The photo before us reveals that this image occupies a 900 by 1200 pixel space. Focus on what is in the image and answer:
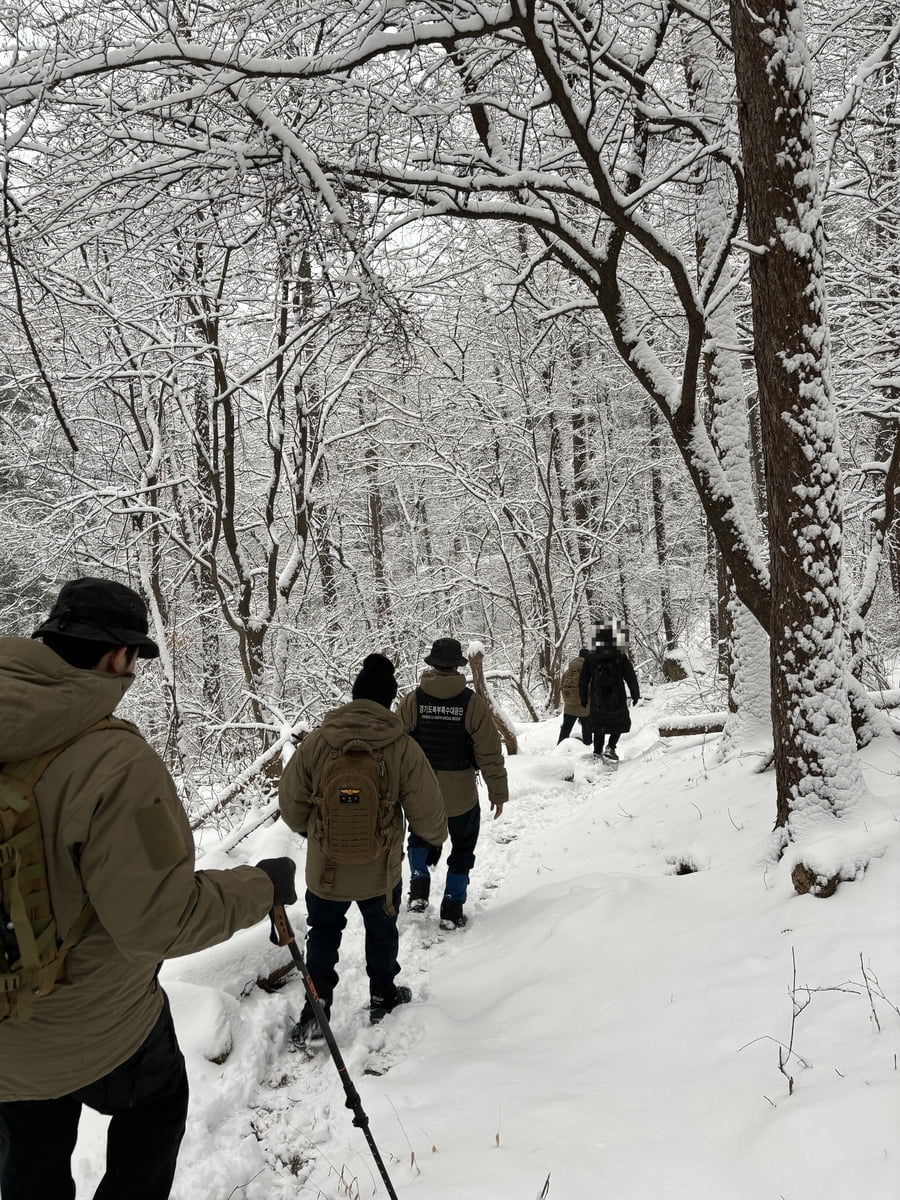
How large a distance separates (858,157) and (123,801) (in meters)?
6.03

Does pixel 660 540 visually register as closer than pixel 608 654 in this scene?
No

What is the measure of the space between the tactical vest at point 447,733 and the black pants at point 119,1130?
9.13 ft

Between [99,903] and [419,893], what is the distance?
Answer: 361 centimetres

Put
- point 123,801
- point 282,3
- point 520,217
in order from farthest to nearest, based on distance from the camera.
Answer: point 520,217 < point 282,3 < point 123,801

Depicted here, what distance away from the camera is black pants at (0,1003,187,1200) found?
71.5 inches

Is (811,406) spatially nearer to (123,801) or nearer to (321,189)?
(321,189)

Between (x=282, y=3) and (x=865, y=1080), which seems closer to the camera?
(x=865, y=1080)

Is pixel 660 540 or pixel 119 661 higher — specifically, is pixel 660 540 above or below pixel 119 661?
below

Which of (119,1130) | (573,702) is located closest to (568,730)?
(573,702)

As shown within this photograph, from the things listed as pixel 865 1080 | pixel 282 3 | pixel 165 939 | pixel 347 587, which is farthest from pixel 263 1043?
pixel 347 587

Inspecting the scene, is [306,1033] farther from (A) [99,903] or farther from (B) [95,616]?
(B) [95,616]

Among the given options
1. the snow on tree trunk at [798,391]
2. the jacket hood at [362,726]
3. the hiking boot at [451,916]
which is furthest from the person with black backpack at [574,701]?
the jacket hood at [362,726]

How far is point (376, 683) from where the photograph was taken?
365cm

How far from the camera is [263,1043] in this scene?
3283 millimetres
